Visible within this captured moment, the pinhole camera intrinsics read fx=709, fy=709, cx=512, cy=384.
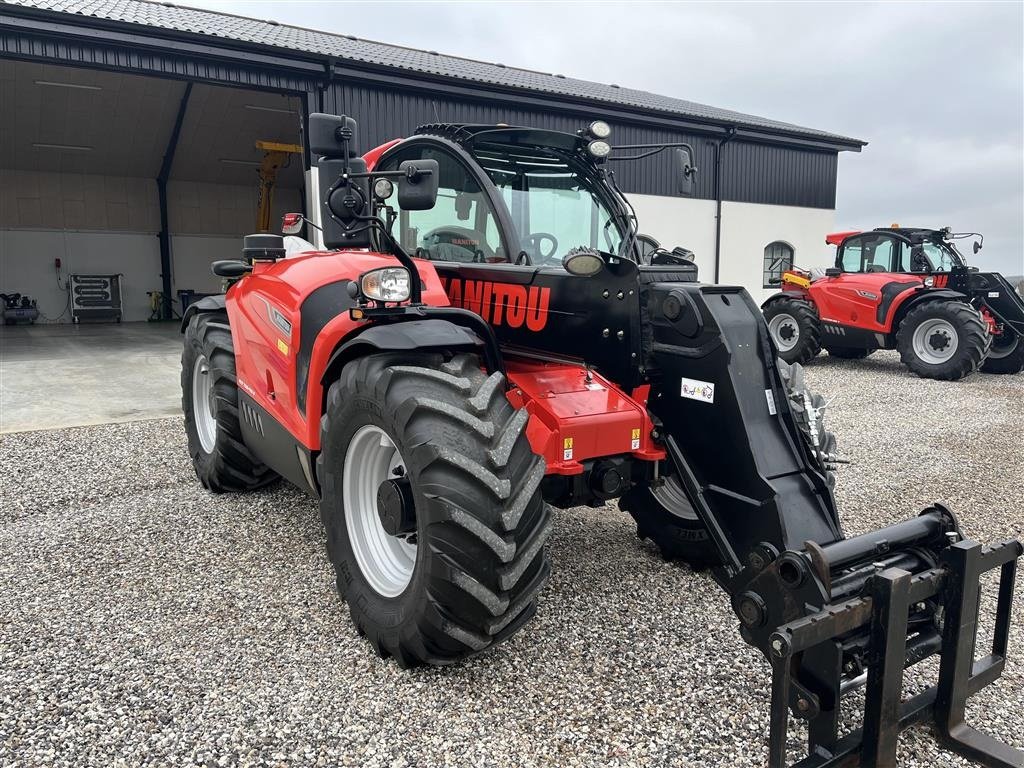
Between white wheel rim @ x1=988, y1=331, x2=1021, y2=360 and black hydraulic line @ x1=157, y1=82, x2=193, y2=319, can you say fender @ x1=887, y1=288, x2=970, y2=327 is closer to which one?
white wheel rim @ x1=988, y1=331, x2=1021, y2=360

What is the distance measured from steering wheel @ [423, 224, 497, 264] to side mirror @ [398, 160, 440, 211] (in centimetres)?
70

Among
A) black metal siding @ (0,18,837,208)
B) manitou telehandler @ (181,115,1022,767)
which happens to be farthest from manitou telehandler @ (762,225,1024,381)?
manitou telehandler @ (181,115,1022,767)

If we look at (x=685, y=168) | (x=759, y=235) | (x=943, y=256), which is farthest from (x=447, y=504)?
(x=759, y=235)

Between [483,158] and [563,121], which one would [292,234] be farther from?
[563,121]

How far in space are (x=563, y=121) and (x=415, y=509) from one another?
1377cm

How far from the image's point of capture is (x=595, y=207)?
362cm

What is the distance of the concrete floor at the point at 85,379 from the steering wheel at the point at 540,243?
19.8 ft

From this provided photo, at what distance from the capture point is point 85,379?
10109mm

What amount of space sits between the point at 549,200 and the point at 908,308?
9559 millimetres

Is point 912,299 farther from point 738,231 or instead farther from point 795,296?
point 738,231

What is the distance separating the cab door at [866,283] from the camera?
11.1 m

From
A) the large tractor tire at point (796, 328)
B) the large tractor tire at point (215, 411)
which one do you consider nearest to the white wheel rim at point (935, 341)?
the large tractor tire at point (796, 328)

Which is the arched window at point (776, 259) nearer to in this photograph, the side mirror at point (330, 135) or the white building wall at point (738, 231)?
the white building wall at point (738, 231)

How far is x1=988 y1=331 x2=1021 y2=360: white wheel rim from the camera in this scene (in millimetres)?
11117
